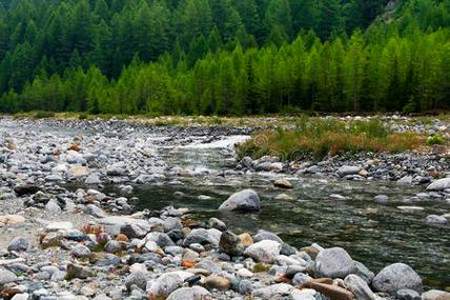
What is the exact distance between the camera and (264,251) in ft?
31.8

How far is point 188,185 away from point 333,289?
12.3 meters

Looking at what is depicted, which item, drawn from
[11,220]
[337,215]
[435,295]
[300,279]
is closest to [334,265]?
[300,279]

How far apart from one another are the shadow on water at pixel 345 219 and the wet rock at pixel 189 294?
3561 millimetres

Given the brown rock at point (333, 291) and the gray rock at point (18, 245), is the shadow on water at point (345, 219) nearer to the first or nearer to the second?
A: the brown rock at point (333, 291)

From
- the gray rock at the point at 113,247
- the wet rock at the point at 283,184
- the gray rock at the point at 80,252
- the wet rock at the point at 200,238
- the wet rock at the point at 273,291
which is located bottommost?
the wet rock at the point at 283,184

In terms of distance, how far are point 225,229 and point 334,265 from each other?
4.02m

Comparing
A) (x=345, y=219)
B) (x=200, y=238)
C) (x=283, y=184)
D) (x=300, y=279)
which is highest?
(x=300, y=279)

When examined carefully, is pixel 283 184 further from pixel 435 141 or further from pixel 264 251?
pixel 435 141

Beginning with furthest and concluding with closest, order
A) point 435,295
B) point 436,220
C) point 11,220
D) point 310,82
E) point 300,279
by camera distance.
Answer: point 310,82 → point 436,220 → point 11,220 → point 300,279 → point 435,295

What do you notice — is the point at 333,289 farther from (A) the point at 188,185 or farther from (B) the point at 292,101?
(B) the point at 292,101

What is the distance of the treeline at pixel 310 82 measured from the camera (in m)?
60.4

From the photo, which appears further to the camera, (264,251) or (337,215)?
(337,215)

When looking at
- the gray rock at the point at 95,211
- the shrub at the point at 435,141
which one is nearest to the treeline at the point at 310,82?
the shrub at the point at 435,141

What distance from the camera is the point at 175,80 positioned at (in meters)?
83.9
